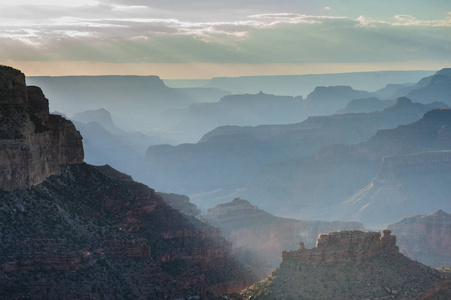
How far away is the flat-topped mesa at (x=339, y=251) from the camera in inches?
2383

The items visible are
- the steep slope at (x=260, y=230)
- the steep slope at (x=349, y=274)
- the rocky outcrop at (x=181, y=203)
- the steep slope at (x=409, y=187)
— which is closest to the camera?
the steep slope at (x=349, y=274)

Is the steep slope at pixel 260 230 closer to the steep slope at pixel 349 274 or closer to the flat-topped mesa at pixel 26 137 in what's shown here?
the steep slope at pixel 349 274

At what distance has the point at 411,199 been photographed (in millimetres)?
186125

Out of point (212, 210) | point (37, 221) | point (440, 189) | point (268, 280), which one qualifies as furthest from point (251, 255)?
point (440, 189)

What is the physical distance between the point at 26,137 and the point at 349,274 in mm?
29858

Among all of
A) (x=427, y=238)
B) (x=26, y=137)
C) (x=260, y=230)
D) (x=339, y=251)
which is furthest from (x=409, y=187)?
(x=26, y=137)

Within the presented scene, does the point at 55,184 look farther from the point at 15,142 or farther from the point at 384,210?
the point at 384,210

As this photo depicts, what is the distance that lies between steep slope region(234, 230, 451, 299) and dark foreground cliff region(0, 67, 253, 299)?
9.17 m

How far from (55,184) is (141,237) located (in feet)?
31.8

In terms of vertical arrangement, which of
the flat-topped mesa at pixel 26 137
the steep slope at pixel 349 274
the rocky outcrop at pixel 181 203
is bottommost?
the rocky outcrop at pixel 181 203

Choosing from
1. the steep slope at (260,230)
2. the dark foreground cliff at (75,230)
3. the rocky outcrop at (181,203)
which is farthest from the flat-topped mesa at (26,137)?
the steep slope at (260,230)

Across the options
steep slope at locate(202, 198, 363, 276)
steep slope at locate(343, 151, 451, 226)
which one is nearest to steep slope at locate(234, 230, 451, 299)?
steep slope at locate(202, 198, 363, 276)

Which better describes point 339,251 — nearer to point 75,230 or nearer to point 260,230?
point 75,230

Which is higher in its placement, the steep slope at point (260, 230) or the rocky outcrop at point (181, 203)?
the rocky outcrop at point (181, 203)
